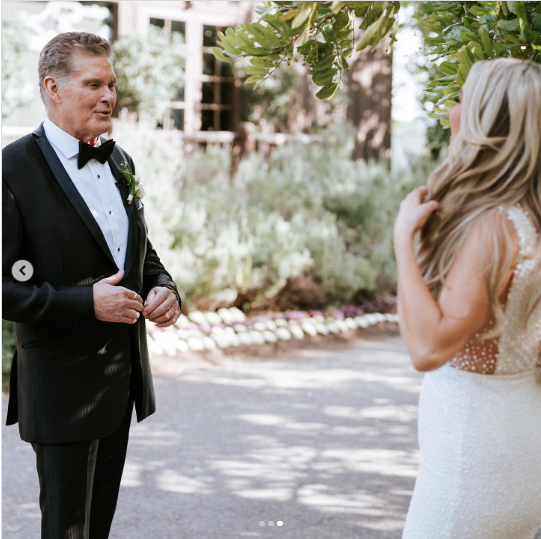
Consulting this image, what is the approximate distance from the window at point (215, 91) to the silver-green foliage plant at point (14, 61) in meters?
3.08

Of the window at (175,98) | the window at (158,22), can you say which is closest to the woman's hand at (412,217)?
the window at (175,98)

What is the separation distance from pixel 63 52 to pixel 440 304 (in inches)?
58.8

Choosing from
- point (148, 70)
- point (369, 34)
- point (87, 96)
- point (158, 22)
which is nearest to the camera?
point (369, 34)

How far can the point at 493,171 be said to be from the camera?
178cm

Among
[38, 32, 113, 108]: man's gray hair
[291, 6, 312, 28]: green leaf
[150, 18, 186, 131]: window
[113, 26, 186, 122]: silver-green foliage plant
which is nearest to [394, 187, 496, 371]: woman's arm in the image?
[291, 6, 312, 28]: green leaf

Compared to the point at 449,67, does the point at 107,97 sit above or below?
below

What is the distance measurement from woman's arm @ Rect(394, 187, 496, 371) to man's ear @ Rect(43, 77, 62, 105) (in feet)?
4.28

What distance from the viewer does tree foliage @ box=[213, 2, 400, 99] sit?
2307 millimetres

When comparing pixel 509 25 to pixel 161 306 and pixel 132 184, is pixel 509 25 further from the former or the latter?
pixel 161 306

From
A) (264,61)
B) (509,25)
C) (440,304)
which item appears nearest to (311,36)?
(264,61)

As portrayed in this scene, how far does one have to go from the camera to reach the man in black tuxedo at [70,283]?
2402 millimetres

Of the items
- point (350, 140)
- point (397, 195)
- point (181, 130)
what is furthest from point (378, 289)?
point (181, 130)

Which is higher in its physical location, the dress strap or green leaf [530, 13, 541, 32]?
green leaf [530, 13, 541, 32]

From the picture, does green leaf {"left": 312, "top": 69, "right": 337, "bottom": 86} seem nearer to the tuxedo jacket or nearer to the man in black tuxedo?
the man in black tuxedo
